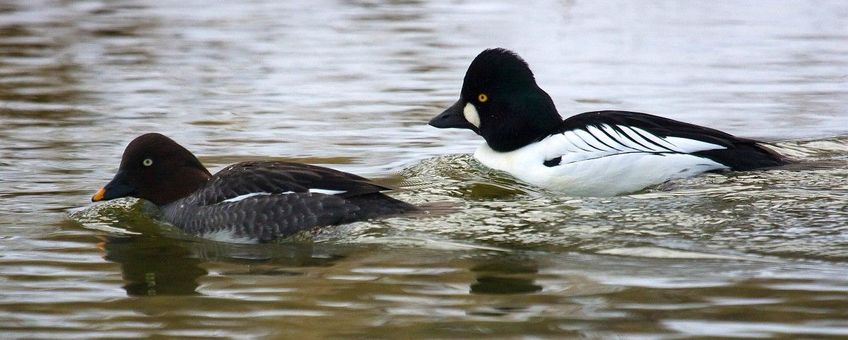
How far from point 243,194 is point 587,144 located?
7.59 feet

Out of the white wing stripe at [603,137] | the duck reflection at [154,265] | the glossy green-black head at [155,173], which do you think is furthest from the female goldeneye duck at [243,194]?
the white wing stripe at [603,137]

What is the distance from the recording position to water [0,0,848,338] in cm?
600

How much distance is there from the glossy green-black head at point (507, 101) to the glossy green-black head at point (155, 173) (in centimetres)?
206

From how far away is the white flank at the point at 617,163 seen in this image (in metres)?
8.77

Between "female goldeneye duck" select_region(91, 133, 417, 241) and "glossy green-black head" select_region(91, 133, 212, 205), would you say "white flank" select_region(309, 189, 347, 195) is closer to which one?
"female goldeneye duck" select_region(91, 133, 417, 241)

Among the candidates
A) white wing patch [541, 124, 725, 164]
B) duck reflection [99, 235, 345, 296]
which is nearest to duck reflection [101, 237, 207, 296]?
duck reflection [99, 235, 345, 296]

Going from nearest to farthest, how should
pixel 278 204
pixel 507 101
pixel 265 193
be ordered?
pixel 278 204 → pixel 265 193 → pixel 507 101

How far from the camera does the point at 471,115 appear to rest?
9.38 meters

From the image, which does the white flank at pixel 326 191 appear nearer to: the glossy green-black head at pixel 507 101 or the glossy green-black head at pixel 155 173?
the glossy green-black head at pixel 155 173

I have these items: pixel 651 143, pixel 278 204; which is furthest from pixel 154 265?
pixel 651 143

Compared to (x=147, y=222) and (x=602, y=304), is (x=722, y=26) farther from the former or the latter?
(x=602, y=304)

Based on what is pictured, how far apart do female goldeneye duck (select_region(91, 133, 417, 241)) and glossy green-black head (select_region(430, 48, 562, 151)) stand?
1665mm

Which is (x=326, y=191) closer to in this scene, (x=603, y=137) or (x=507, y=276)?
(x=507, y=276)

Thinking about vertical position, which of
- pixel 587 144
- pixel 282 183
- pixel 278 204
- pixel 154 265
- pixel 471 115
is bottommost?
pixel 154 265
